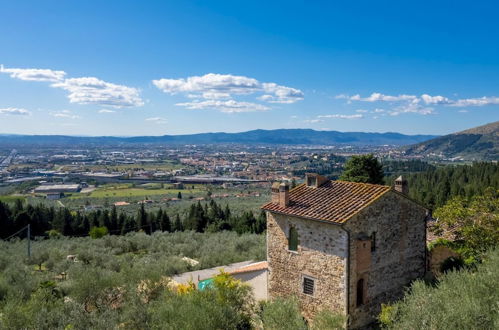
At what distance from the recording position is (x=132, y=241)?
116ft

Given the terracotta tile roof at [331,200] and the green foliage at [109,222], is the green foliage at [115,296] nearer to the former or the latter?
the terracotta tile roof at [331,200]

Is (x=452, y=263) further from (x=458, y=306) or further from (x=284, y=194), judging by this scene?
(x=458, y=306)

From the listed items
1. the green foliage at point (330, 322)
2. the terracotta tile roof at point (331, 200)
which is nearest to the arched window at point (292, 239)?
the terracotta tile roof at point (331, 200)

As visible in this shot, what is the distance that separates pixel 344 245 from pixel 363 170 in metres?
21.5

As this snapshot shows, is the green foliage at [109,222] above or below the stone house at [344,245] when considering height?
below

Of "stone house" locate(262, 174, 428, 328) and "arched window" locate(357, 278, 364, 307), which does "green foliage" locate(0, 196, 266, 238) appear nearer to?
"stone house" locate(262, 174, 428, 328)

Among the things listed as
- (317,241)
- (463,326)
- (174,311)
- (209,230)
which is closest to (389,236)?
(317,241)

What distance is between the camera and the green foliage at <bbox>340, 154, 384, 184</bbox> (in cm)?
3466

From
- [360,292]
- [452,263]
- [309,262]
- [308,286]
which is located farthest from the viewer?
[452,263]

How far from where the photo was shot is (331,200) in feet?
53.7

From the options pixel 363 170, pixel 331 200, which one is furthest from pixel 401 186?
pixel 363 170

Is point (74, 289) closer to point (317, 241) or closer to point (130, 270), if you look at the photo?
point (130, 270)

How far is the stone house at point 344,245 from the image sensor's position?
14.9 metres

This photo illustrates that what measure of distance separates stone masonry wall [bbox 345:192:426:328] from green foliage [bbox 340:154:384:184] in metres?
16.6
